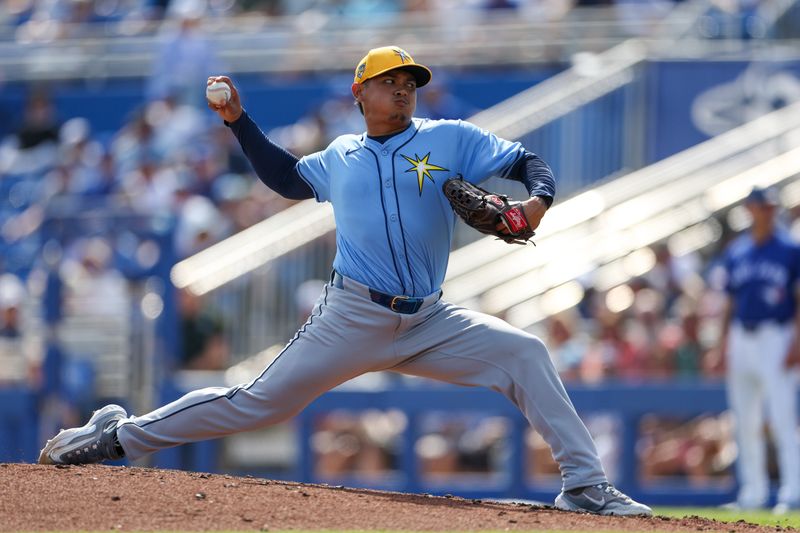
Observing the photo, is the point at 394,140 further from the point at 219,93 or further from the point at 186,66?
the point at 186,66

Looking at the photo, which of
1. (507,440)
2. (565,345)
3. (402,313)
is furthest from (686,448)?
(402,313)

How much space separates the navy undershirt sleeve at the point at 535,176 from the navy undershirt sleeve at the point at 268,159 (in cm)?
97

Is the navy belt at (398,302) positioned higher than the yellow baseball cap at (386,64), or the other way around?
the yellow baseball cap at (386,64)

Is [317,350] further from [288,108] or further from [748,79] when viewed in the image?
[288,108]

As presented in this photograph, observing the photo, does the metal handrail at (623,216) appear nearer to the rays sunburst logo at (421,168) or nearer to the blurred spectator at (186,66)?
the rays sunburst logo at (421,168)

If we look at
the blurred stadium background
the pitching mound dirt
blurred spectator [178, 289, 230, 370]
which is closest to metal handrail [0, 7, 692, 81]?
the blurred stadium background

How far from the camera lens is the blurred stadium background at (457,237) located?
37.7ft

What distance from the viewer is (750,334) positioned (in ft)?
33.8

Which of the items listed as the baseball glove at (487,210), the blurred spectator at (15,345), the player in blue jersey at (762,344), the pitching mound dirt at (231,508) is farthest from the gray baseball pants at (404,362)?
the blurred spectator at (15,345)

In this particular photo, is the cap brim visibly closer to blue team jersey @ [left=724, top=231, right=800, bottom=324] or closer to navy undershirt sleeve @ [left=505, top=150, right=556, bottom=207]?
navy undershirt sleeve @ [left=505, top=150, right=556, bottom=207]

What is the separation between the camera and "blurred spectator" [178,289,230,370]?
11.9 m

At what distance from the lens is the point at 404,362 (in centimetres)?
634

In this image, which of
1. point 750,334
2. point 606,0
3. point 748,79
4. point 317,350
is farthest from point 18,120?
A: point 317,350

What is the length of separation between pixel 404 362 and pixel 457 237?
7075 mm
